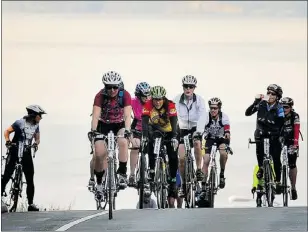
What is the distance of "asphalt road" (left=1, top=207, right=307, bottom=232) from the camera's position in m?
16.2

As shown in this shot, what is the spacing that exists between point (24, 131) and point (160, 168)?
2.15 meters

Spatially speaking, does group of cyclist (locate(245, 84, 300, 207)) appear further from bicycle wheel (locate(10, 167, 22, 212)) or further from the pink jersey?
bicycle wheel (locate(10, 167, 22, 212))

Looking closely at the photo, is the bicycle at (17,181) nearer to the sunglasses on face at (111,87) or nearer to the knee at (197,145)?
the sunglasses on face at (111,87)

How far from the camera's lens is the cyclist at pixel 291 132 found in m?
21.9

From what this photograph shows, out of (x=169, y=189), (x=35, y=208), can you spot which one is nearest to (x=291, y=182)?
(x=169, y=189)

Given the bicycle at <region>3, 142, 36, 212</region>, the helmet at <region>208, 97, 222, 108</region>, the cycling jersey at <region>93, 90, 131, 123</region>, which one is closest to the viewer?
the cycling jersey at <region>93, 90, 131, 123</region>

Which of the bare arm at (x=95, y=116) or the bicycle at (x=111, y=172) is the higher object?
the bare arm at (x=95, y=116)

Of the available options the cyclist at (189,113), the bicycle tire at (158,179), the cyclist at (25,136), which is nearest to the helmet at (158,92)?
the bicycle tire at (158,179)

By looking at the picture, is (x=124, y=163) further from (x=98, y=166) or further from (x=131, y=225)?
(x=131, y=225)

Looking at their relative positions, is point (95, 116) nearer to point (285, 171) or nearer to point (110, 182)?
point (110, 182)

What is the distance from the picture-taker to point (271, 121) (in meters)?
21.5

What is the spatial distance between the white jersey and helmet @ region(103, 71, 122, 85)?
11.1ft

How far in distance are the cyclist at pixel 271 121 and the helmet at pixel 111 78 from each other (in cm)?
388

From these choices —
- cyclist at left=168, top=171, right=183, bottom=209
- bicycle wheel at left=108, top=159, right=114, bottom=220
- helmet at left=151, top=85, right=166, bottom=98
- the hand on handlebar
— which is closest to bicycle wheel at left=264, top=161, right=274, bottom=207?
cyclist at left=168, top=171, right=183, bottom=209
